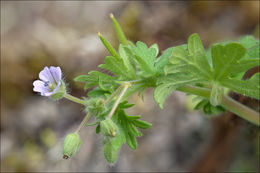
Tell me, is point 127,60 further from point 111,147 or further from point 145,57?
point 111,147

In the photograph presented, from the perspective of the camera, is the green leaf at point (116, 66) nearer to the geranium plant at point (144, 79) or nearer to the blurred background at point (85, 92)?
the geranium plant at point (144, 79)

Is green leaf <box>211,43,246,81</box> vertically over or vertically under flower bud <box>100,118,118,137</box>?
over

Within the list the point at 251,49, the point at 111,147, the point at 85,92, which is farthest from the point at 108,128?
the point at 85,92

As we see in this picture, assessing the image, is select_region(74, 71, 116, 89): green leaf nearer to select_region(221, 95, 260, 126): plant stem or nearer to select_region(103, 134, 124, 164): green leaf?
select_region(103, 134, 124, 164): green leaf

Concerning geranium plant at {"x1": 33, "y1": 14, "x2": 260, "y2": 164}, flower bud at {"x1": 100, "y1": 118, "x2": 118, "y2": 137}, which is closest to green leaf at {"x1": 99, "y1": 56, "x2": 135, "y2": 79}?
geranium plant at {"x1": 33, "y1": 14, "x2": 260, "y2": 164}

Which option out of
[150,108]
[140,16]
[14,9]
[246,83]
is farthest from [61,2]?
Result: [246,83]

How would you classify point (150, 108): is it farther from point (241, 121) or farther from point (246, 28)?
point (246, 28)

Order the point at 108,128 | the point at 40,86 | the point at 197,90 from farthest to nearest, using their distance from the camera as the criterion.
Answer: the point at 197,90 → the point at 40,86 → the point at 108,128

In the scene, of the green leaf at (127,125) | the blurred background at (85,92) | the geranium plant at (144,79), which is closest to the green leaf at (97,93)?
the geranium plant at (144,79)
